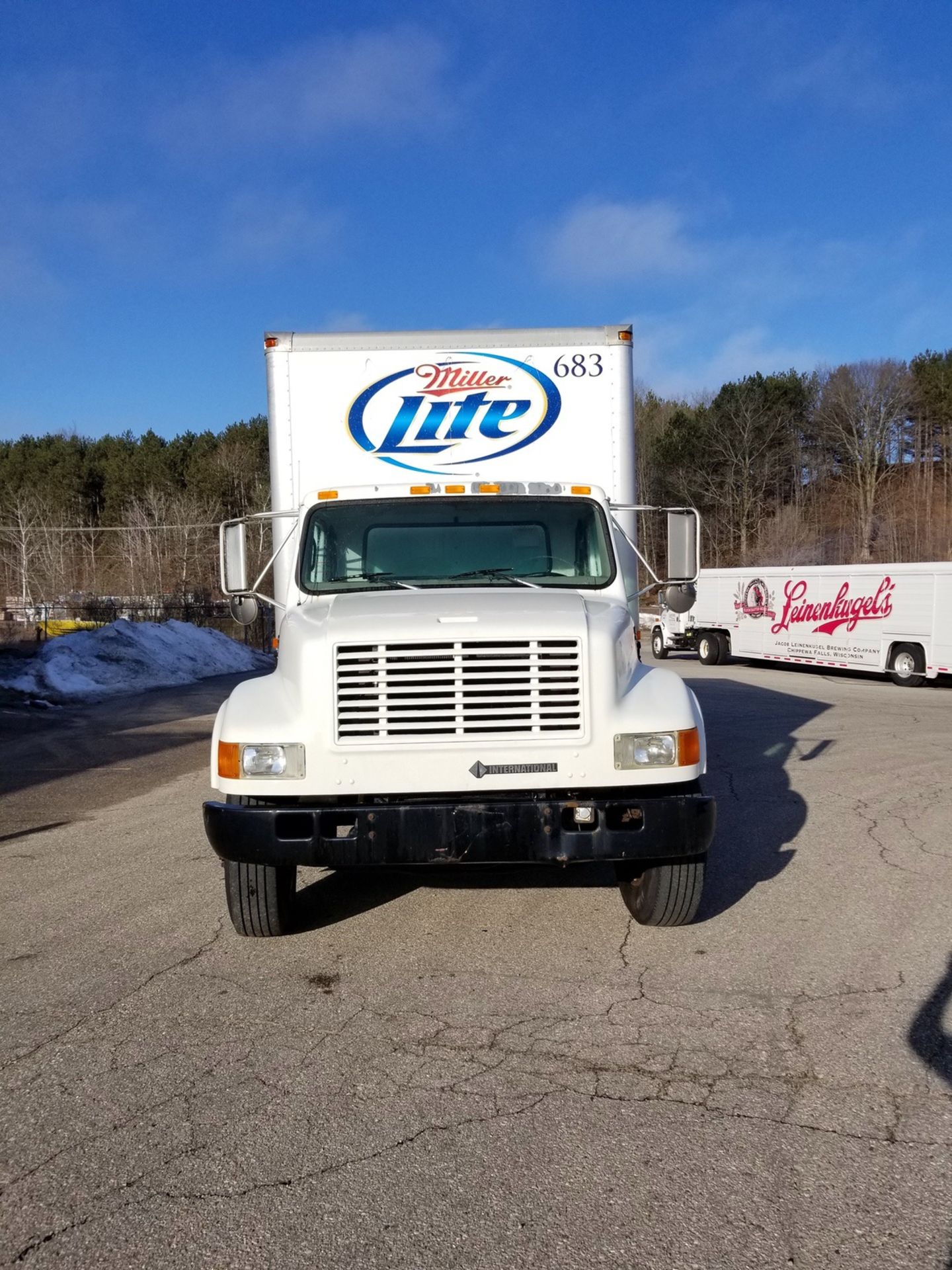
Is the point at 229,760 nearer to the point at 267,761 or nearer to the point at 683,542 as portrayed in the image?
the point at 267,761

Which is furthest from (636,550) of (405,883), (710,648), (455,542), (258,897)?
(710,648)

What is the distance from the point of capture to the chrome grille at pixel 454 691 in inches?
184

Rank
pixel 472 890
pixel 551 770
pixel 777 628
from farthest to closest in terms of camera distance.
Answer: pixel 777 628 → pixel 472 890 → pixel 551 770

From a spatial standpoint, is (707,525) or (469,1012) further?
(707,525)

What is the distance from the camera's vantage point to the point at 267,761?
15.3ft

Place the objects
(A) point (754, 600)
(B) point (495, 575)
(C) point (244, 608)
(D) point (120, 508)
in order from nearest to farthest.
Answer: (B) point (495, 575) → (C) point (244, 608) → (A) point (754, 600) → (D) point (120, 508)

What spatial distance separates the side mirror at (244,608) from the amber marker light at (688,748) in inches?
116

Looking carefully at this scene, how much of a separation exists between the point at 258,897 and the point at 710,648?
2455 cm

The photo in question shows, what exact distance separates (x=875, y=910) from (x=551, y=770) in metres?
2.29

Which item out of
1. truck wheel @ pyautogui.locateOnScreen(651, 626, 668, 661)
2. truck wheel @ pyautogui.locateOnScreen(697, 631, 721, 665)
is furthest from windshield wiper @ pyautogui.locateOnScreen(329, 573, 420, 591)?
truck wheel @ pyautogui.locateOnScreen(651, 626, 668, 661)

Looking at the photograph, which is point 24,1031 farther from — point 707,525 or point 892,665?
point 707,525

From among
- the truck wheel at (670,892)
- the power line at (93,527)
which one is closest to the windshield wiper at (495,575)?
the truck wheel at (670,892)

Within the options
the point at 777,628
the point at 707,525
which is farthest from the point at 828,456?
the point at 777,628

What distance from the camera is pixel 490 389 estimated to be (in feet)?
23.6
